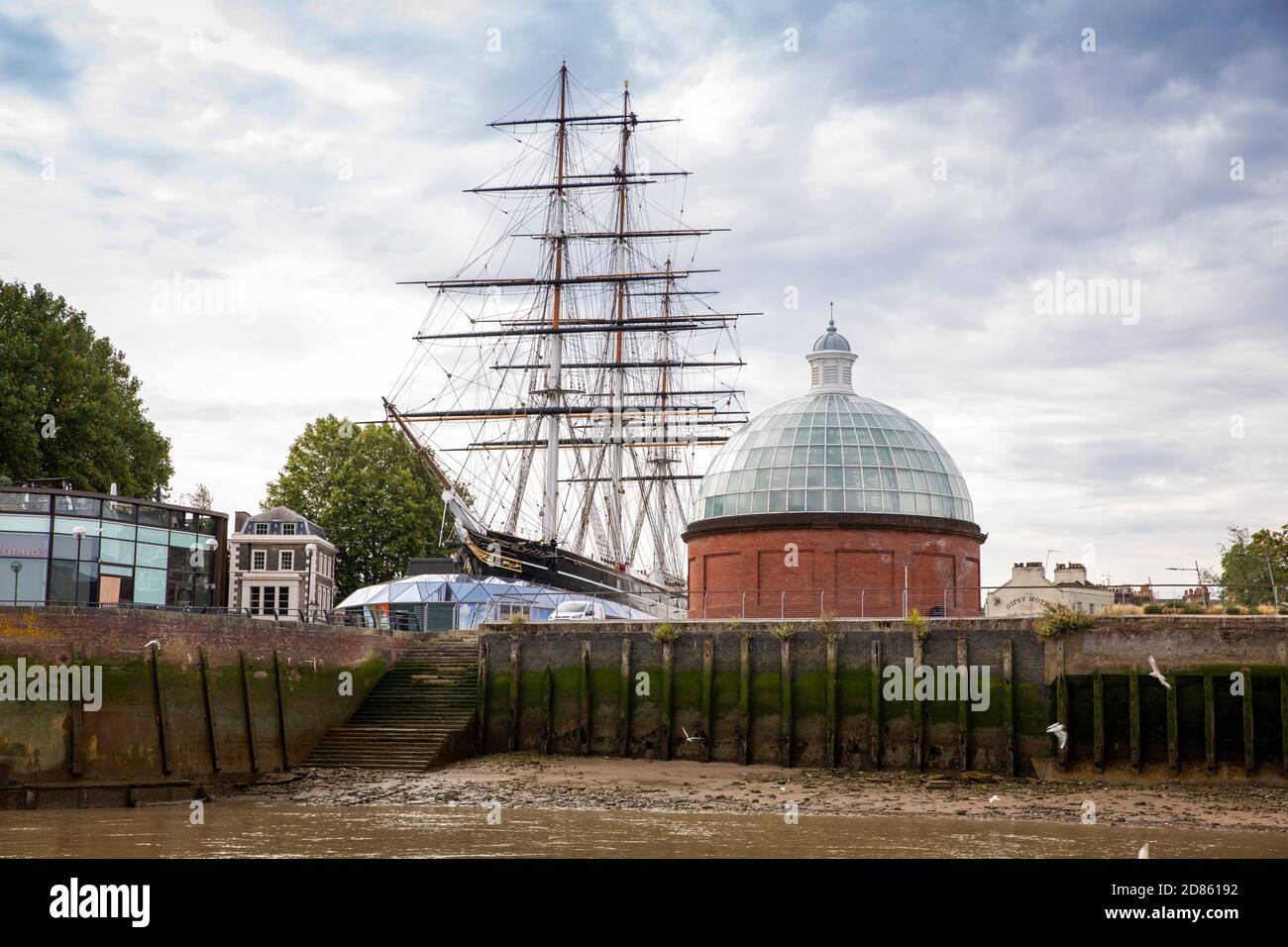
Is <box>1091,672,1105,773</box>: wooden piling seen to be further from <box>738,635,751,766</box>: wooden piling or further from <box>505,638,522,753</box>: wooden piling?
<box>505,638,522,753</box>: wooden piling

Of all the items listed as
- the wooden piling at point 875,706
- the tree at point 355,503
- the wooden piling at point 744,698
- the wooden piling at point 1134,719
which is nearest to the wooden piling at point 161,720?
the wooden piling at point 744,698

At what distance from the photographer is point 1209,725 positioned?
107 feet

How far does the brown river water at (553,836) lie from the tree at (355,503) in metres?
44.4

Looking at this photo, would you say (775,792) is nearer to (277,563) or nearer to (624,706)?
(624,706)

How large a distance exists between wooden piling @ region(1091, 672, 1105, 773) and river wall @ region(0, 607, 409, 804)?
1941 cm

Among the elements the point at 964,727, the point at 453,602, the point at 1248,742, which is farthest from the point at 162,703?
the point at 1248,742

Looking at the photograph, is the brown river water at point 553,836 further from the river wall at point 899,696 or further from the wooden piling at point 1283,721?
the river wall at point 899,696

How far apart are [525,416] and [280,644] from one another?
1414 inches

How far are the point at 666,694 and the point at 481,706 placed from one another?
531cm

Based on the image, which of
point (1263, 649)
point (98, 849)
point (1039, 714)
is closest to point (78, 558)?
point (98, 849)

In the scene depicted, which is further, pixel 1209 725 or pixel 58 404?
pixel 58 404

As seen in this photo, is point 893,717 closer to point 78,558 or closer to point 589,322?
point 78,558

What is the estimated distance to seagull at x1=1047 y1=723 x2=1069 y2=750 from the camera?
33.4 meters

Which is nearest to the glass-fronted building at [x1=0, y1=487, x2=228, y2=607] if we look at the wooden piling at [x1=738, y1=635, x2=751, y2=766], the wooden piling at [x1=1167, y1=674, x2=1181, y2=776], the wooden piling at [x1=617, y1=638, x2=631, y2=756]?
the wooden piling at [x1=617, y1=638, x2=631, y2=756]
